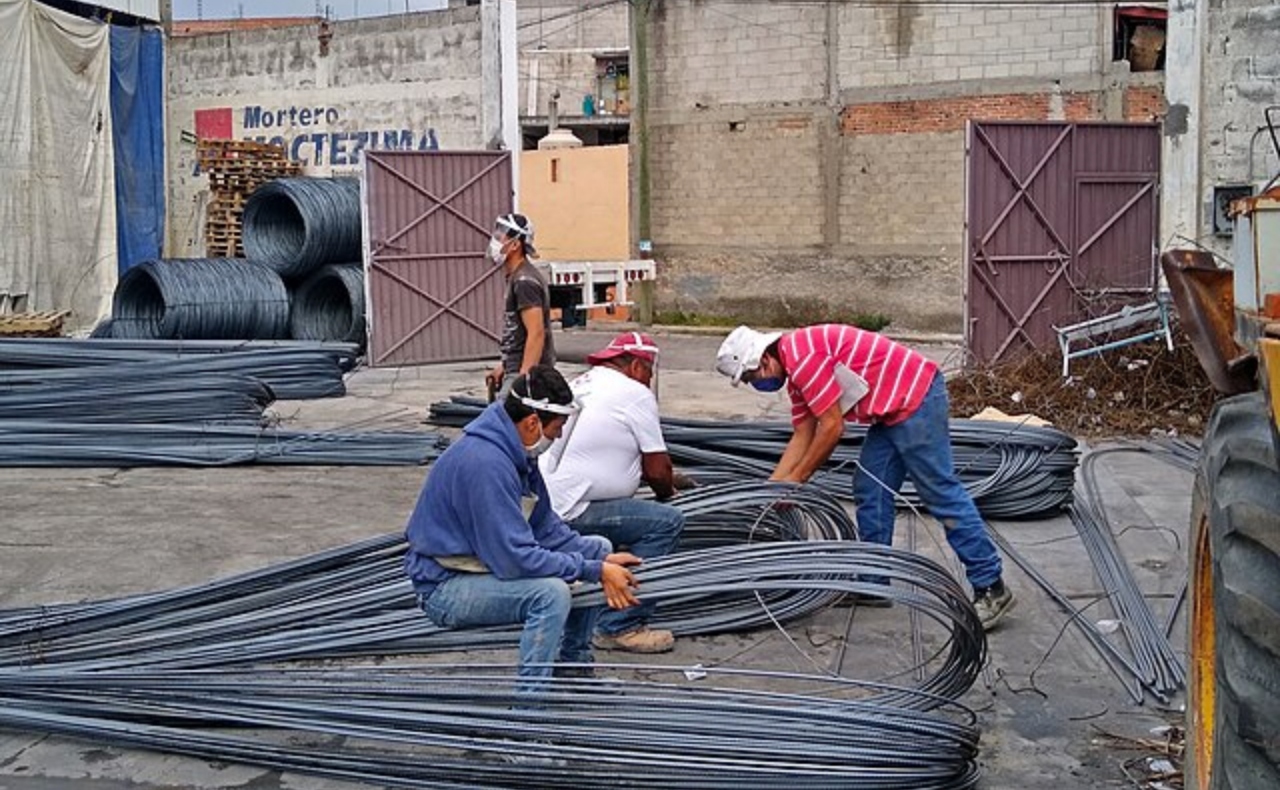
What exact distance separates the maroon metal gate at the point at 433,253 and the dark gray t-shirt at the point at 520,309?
7.97 metres

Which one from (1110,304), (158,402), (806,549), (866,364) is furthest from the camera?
(1110,304)

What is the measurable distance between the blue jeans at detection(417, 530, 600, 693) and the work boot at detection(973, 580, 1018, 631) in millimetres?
2438

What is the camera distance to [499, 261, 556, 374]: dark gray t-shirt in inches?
360

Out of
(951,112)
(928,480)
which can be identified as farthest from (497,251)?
(951,112)

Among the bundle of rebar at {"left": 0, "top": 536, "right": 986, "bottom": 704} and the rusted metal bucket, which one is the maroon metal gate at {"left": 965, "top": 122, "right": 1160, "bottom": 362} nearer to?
the bundle of rebar at {"left": 0, "top": 536, "right": 986, "bottom": 704}

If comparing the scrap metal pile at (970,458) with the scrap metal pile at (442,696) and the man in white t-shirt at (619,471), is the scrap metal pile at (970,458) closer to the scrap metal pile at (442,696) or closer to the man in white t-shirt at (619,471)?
the man in white t-shirt at (619,471)

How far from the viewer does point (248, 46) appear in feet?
77.7

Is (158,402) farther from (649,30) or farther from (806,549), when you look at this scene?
(649,30)

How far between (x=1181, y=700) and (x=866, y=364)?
6.26 feet

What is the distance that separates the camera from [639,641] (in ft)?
20.6

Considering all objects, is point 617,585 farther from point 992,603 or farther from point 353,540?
point 353,540

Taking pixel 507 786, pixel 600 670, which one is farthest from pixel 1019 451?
pixel 507 786

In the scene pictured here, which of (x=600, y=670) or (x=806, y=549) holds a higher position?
(x=806, y=549)

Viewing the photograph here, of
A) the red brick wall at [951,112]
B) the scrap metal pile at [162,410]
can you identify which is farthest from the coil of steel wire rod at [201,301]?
the red brick wall at [951,112]
